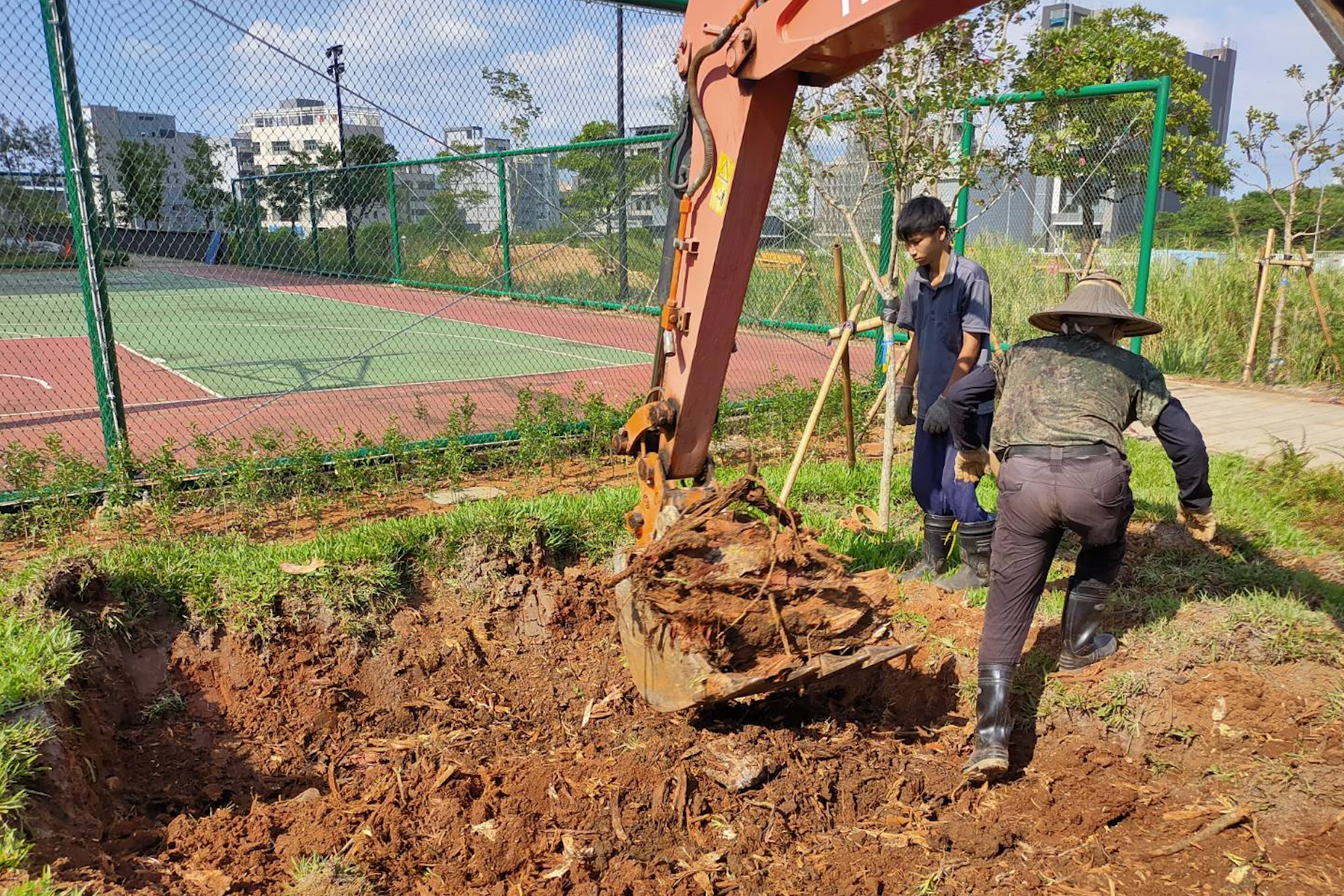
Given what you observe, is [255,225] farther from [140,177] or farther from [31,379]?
[140,177]

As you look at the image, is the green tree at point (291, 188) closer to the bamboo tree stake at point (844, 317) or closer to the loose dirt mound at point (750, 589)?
the bamboo tree stake at point (844, 317)

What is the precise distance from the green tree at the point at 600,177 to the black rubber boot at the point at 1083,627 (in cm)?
942

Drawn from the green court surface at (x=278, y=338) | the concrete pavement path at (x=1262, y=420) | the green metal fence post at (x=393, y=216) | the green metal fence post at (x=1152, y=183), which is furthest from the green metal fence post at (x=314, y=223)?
the concrete pavement path at (x=1262, y=420)

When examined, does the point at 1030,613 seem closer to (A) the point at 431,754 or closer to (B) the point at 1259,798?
(B) the point at 1259,798

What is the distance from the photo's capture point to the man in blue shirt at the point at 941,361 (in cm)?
436

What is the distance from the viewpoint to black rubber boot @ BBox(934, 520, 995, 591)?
15.0 feet

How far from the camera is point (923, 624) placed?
4.29m

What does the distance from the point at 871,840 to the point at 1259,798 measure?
4.23 feet

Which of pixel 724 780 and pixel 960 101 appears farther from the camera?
pixel 960 101

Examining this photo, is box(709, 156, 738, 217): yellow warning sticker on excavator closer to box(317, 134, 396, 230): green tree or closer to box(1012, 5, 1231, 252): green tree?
box(1012, 5, 1231, 252): green tree

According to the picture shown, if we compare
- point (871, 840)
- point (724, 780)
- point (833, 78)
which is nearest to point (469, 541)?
point (724, 780)

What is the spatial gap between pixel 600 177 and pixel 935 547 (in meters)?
9.42

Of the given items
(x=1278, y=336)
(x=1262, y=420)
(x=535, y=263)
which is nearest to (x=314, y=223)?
(x=535, y=263)

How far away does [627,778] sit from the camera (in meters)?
3.27
